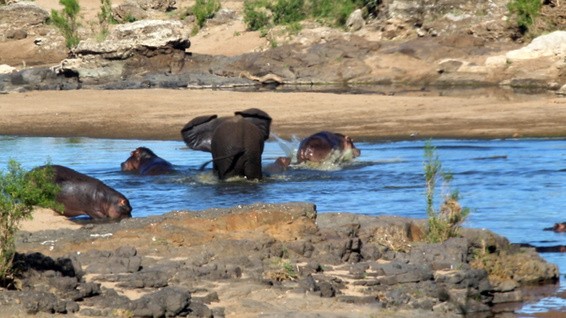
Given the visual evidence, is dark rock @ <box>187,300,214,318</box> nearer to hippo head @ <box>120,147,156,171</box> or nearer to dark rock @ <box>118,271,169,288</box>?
dark rock @ <box>118,271,169,288</box>

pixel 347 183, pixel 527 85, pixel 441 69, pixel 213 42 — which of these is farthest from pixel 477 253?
pixel 213 42

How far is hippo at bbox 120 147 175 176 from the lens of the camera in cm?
1629

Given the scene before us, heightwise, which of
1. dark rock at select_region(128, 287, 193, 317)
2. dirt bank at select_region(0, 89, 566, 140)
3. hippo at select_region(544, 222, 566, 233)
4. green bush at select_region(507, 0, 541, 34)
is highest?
green bush at select_region(507, 0, 541, 34)

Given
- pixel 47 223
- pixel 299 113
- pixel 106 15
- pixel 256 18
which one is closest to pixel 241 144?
pixel 47 223

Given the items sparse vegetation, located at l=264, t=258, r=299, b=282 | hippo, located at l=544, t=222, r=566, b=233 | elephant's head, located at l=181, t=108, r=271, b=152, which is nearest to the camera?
sparse vegetation, located at l=264, t=258, r=299, b=282

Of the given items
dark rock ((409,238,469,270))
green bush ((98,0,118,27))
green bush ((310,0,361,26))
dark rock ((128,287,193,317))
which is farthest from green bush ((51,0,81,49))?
dark rock ((128,287,193,317))

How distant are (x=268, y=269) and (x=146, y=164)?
820 cm

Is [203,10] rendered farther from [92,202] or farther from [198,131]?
[92,202]

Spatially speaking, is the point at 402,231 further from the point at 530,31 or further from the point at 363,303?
the point at 530,31

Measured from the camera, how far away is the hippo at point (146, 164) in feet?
53.4

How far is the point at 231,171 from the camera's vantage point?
15.6 metres

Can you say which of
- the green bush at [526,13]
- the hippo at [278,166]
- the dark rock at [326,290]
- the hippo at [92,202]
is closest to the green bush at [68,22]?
the green bush at [526,13]

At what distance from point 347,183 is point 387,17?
21.4m

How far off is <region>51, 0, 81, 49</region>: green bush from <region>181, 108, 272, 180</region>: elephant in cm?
2486
